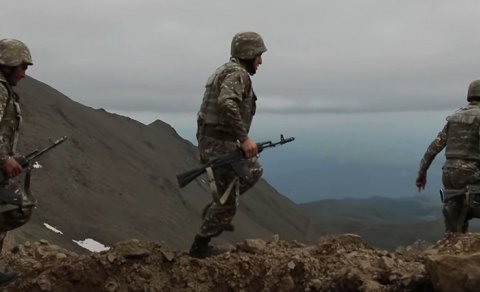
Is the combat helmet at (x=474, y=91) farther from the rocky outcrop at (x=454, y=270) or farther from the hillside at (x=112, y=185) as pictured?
the hillside at (x=112, y=185)

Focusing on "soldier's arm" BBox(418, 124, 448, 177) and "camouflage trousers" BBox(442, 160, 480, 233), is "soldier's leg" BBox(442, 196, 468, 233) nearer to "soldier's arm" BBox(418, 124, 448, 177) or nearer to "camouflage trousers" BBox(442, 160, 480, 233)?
"camouflage trousers" BBox(442, 160, 480, 233)

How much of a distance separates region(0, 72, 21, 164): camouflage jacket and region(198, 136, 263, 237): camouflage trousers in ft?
8.46

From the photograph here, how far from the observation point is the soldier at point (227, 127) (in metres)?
10.5

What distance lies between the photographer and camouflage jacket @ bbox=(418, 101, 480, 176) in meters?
12.5

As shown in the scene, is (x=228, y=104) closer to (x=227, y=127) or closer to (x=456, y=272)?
(x=227, y=127)

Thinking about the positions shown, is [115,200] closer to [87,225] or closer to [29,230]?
[87,225]

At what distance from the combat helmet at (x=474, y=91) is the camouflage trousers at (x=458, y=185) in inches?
43.1

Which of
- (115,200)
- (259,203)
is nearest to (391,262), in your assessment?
(115,200)

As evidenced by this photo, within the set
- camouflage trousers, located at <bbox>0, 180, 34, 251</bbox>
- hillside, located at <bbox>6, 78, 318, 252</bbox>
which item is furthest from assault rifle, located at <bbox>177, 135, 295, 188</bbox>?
hillside, located at <bbox>6, 78, 318, 252</bbox>

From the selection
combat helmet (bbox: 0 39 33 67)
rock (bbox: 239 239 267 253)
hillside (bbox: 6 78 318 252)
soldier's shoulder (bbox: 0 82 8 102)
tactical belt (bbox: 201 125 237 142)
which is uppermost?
combat helmet (bbox: 0 39 33 67)

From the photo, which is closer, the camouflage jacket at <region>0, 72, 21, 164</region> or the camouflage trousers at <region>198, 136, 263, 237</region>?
the camouflage jacket at <region>0, 72, 21, 164</region>

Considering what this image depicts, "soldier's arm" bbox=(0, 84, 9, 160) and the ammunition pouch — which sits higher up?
"soldier's arm" bbox=(0, 84, 9, 160)

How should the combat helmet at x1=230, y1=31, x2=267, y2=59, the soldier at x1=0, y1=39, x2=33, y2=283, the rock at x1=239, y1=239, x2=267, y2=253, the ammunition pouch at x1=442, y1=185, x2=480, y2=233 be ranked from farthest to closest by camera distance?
the ammunition pouch at x1=442, y1=185, x2=480, y2=233 → the rock at x1=239, y1=239, x2=267, y2=253 → the combat helmet at x1=230, y1=31, x2=267, y2=59 → the soldier at x1=0, y1=39, x2=33, y2=283

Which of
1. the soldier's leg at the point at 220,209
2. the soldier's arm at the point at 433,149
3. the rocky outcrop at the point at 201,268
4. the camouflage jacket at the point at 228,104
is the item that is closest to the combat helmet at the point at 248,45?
the camouflage jacket at the point at 228,104
